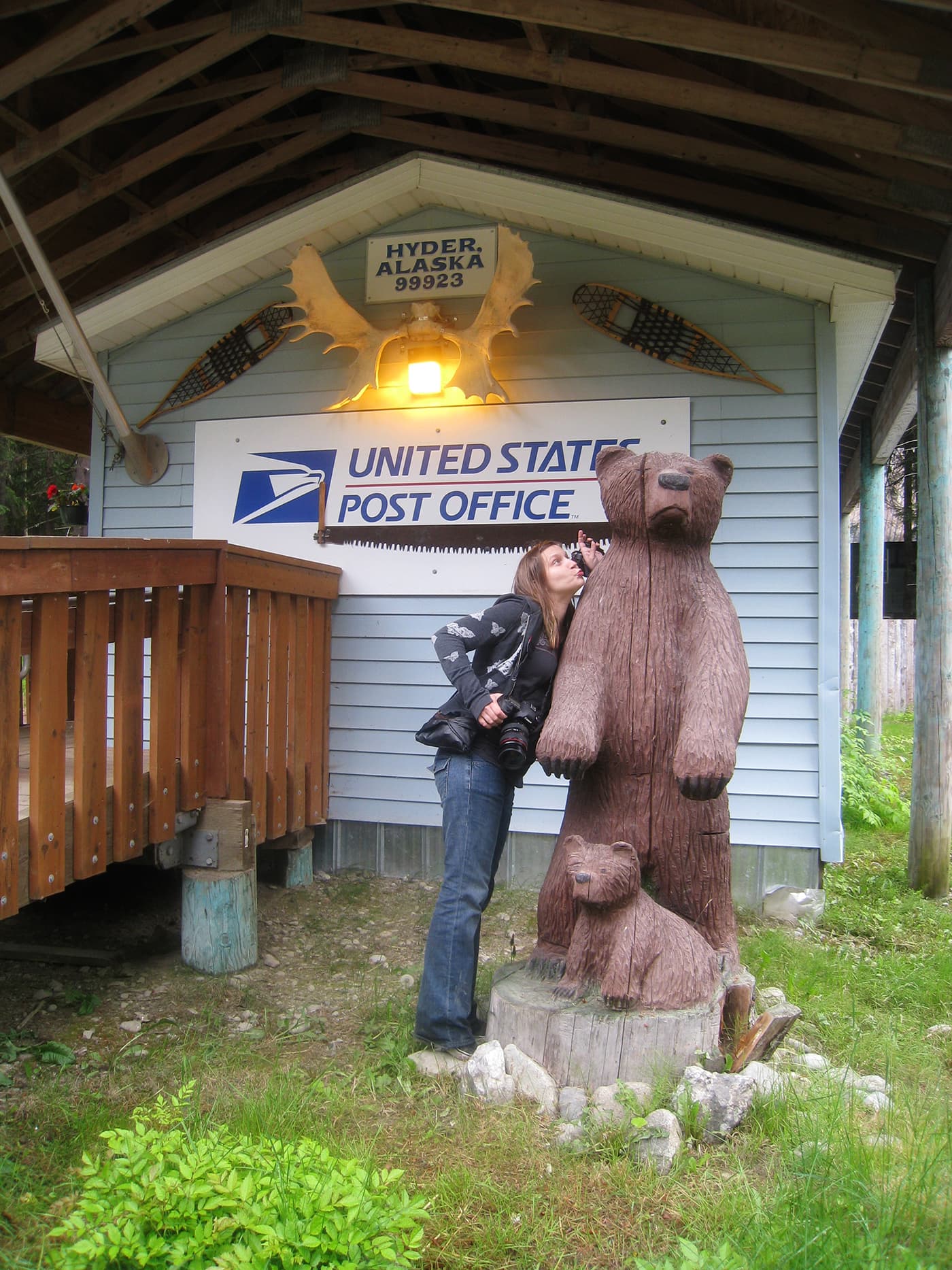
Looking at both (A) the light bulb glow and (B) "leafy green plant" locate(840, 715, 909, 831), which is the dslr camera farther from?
(B) "leafy green plant" locate(840, 715, 909, 831)

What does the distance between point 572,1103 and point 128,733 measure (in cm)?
187

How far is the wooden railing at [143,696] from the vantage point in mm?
2824

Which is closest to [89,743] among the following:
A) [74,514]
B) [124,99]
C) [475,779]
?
[475,779]

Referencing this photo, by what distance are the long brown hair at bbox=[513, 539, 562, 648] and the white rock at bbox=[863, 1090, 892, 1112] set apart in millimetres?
1393

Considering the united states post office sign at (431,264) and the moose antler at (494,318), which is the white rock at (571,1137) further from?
the united states post office sign at (431,264)

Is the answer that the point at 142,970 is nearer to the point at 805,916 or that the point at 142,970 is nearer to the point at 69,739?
the point at 69,739

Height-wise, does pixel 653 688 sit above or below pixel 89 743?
above

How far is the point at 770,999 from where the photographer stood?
2936mm

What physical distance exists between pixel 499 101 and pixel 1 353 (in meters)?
3.62

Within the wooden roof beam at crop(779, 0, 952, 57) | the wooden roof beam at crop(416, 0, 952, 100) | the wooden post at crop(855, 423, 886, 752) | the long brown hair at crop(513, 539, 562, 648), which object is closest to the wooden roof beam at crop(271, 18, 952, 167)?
the wooden roof beam at crop(416, 0, 952, 100)

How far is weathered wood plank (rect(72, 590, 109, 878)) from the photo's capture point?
3.07 metres

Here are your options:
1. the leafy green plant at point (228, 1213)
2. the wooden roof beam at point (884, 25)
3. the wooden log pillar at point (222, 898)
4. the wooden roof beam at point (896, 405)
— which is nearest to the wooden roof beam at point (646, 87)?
the wooden roof beam at point (884, 25)

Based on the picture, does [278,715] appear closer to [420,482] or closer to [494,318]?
[420,482]

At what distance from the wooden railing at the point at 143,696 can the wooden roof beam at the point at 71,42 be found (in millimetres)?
2352
